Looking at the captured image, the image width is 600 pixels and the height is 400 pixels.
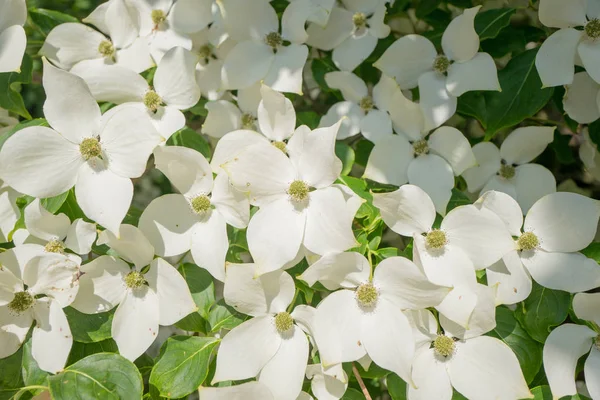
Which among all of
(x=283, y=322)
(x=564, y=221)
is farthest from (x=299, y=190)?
(x=564, y=221)

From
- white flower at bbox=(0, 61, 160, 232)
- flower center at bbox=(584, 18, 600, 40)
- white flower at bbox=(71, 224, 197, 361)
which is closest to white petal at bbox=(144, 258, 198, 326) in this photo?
white flower at bbox=(71, 224, 197, 361)

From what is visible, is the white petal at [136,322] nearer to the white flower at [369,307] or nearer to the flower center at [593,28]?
the white flower at [369,307]

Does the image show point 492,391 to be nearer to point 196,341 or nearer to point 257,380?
point 257,380

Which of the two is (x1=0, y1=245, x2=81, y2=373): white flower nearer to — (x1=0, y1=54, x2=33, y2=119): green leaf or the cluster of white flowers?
the cluster of white flowers

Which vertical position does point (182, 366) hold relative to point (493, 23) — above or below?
below

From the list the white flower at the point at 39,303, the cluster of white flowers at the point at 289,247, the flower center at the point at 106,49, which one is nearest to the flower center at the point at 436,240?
the cluster of white flowers at the point at 289,247

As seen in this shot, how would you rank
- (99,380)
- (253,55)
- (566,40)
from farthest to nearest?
(253,55) < (566,40) < (99,380)

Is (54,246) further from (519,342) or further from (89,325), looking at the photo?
(519,342)
